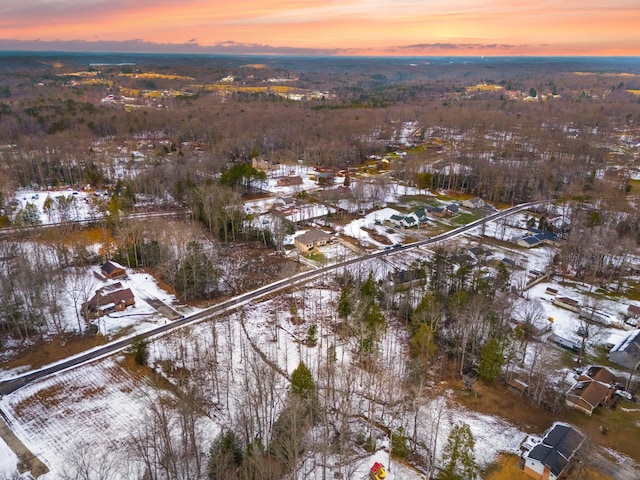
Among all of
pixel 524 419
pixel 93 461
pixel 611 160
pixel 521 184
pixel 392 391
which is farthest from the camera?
pixel 611 160

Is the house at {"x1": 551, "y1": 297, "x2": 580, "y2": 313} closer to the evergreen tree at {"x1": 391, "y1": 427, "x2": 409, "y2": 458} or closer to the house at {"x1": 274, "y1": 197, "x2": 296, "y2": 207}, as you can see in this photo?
the evergreen tree at {"x1": 391, "y1": 427, "x2": 409, "y2": 458}

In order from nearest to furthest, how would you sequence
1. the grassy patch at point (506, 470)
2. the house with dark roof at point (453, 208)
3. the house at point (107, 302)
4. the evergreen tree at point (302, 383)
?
the grassy patch at point (506, 470) → the evergreen tree at point (302, 383) → the house at point (107, 302) → the house with dark roof at point (453, 208)

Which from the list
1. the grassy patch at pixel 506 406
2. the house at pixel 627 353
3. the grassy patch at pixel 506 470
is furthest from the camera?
the house at pixel 627 353

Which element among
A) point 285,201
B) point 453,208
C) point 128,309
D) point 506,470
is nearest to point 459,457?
point 506,470

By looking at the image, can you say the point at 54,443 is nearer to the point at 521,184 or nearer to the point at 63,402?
the point at 63,402

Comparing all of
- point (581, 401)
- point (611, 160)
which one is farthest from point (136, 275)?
point (611, 160)

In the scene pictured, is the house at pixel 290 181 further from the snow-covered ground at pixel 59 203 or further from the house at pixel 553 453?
the house at pixel 553 453

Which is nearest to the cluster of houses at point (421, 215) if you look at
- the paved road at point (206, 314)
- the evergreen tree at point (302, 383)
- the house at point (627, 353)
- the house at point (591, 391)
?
the paved road at point (206, 314)

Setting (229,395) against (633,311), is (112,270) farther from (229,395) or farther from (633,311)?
(633,311)
